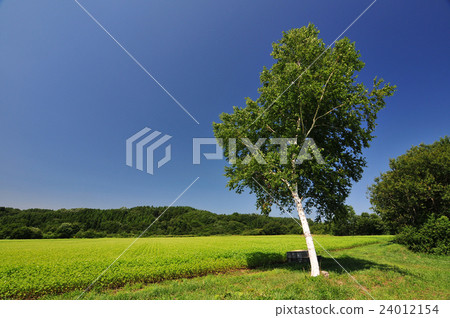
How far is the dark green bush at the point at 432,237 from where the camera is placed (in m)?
19.9

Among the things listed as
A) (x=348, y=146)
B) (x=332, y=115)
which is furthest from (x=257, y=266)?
(x=332, y=115)

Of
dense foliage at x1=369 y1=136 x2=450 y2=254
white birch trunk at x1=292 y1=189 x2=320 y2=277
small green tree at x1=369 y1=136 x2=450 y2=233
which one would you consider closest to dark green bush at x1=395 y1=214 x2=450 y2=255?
dense foliage at x1=369 y1=136 x2=450 y2=254

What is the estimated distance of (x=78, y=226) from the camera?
6650 cm

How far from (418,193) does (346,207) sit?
20544mm

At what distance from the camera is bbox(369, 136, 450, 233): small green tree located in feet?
73.5

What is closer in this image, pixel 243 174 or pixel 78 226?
pixel 243 174

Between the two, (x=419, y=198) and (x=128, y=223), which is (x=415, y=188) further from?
(x=128, y=223)

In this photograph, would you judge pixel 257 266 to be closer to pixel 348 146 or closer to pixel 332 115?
pixel 348 146

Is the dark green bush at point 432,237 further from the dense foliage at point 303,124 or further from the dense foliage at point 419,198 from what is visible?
the dense foliage at point 303,124

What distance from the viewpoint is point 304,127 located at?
1225 centimetres

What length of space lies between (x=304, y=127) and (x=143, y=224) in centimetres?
8210

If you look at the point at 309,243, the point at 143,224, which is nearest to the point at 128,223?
the point at 143,224
